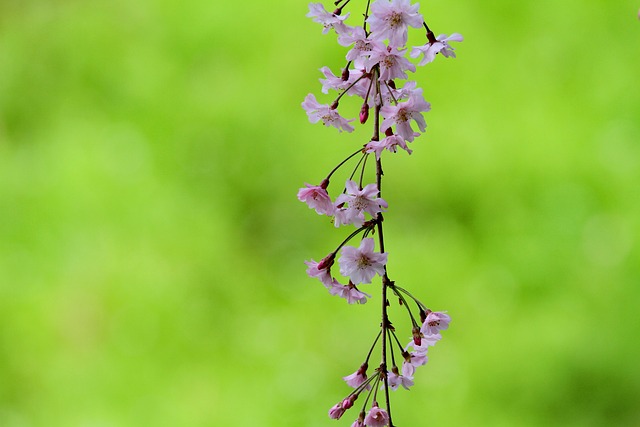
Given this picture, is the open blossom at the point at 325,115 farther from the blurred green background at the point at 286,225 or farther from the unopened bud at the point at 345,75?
the blurred green background at the point at 286,225

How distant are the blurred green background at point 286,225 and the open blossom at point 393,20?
3.29 feet

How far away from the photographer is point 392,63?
1.37ft

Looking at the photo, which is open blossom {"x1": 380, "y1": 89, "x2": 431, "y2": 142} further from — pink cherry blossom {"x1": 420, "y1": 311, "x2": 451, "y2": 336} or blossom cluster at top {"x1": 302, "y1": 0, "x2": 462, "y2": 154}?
pink cherry blossom {"x1": 420, "y1": 311, "x2": 451, "y2": 336}

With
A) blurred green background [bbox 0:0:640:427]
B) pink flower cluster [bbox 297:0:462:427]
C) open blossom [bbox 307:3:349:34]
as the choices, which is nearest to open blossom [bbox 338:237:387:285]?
pink flower cluster [bbox 297:0:462:427]

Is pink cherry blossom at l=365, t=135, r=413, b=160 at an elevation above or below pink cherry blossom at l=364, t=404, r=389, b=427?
above

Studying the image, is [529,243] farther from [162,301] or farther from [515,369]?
[162,301]

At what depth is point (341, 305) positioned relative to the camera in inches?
55.9

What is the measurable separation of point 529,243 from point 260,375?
481 millimetres

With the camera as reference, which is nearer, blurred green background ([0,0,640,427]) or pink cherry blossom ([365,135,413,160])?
pink cherry blossom ([365,135,413,160])

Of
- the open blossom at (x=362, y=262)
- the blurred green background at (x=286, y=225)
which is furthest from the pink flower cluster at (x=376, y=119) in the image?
the blurred green background at (x=286, y=225)

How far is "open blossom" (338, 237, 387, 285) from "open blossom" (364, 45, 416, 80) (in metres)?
0.08

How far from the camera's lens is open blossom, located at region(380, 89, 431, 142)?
0.43 meters

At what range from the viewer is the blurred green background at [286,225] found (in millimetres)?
1358

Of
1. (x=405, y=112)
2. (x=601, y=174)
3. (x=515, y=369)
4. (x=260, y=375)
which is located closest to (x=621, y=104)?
(x=601, y=174)
